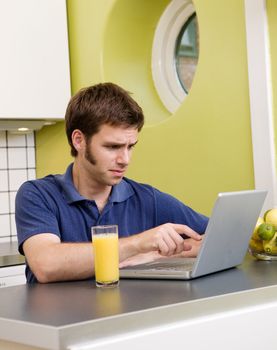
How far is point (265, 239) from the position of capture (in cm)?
208

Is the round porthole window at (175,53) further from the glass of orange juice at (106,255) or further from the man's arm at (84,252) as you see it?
the glass of orange juice at (106,255)

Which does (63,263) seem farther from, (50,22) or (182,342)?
(50,22)

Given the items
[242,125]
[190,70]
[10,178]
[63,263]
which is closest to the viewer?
[63,263]

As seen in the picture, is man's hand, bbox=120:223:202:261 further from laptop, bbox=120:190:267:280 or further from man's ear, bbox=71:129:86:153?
man's ear, bbox=71:129:86:153

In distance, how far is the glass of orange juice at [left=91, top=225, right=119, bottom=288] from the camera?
1.76 meters

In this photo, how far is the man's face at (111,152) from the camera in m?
2.22

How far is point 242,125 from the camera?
286cm

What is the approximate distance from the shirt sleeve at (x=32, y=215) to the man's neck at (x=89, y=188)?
0.14m

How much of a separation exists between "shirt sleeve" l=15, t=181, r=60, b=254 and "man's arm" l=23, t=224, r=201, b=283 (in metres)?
0.10

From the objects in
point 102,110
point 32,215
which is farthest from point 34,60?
point 32,215

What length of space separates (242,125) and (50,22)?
46.9 inches

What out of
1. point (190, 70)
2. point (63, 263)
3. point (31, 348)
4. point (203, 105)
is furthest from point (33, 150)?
point (31, 348)

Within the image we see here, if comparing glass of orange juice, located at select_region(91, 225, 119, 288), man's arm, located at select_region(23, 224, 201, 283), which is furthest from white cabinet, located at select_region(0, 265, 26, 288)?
glass of orange juice, located at select_region(91, 225, 119, 288)

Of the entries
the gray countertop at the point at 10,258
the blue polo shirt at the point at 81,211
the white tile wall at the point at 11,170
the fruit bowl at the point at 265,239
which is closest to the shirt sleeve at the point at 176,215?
the blue polo shirt at the point at 81,211
